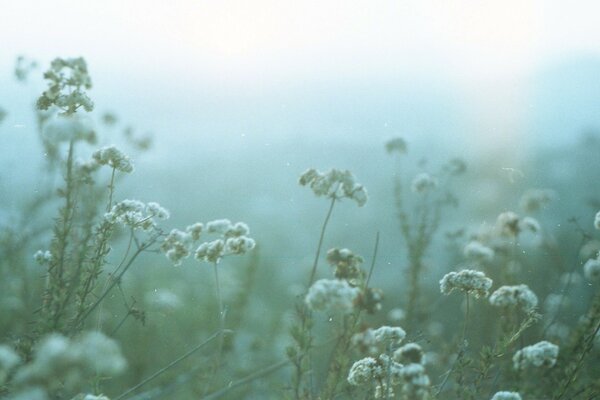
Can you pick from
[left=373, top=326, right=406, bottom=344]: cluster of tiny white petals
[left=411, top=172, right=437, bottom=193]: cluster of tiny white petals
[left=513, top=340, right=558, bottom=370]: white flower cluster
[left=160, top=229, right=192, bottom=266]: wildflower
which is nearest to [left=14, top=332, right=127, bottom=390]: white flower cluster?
[left=373, top=326, right=406, bottom=344]: cluster of tiny white petals

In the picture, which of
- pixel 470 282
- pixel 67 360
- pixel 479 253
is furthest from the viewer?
pixel 479 253

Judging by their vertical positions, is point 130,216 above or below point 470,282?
above

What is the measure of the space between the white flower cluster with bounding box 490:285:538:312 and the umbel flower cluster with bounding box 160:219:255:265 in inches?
62.6

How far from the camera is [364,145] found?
45.8 ft

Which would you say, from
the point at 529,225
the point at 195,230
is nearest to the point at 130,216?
the point at 195,230

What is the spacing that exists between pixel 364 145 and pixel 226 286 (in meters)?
6.38

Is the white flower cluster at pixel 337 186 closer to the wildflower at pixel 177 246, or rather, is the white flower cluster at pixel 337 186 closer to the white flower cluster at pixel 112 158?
the wildflower at pixel 177 246

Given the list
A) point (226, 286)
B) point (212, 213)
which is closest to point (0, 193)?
point (226, 286)

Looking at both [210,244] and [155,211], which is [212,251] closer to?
[210,244]

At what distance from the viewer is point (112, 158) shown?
430cm

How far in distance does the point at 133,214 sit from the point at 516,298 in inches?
96.5

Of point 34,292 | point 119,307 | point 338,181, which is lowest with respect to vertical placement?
point 119,307

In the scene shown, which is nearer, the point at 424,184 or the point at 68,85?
the point at 68,85

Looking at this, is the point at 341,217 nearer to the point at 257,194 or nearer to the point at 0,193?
the point at 257,194
